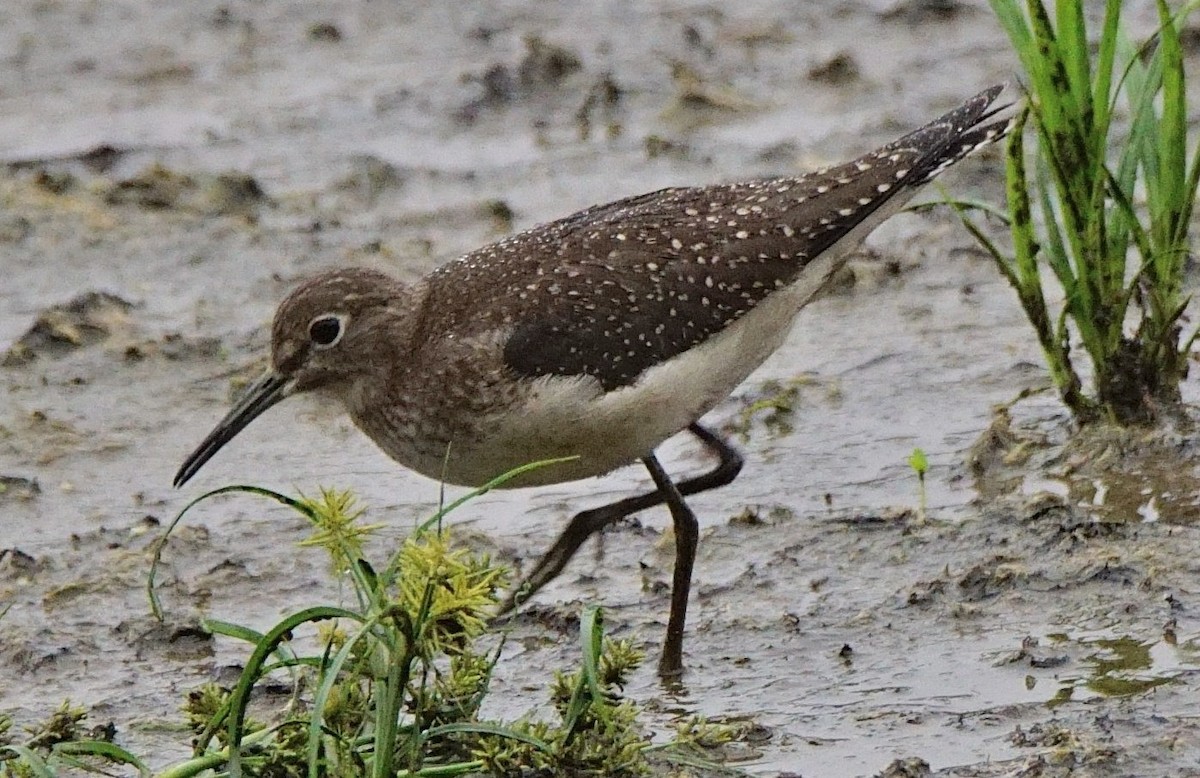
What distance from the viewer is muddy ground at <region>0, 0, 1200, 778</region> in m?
6.58

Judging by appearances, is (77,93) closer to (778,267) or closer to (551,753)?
(778,267)

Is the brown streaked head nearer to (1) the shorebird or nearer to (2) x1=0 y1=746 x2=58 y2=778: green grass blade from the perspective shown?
(1) the shorebird

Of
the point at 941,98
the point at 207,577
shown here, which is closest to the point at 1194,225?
the point at 941,98

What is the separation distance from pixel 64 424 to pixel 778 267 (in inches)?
147

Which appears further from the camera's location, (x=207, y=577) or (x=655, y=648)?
(x=207, y=577)

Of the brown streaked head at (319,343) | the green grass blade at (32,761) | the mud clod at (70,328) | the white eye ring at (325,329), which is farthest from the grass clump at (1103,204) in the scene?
the mud clod at (70,328)

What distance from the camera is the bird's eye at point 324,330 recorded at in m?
7.33

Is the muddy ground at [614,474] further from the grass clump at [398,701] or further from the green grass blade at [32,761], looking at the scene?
the green grass blade at [32,761]

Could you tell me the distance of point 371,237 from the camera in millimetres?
11250

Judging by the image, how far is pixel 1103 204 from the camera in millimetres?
7668

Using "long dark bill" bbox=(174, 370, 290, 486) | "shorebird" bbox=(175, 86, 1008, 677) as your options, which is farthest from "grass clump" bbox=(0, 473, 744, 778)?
"long dark bill" bbox=(174, 370, 290, 486)

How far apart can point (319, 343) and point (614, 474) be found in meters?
1.81

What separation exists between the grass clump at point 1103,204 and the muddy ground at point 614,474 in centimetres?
32

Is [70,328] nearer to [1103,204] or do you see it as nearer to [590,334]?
[590,334]
